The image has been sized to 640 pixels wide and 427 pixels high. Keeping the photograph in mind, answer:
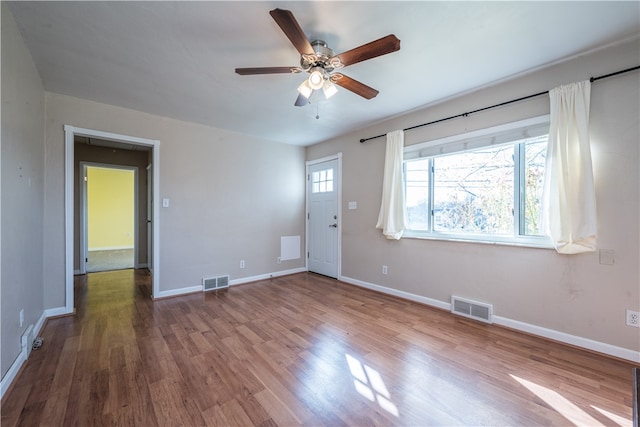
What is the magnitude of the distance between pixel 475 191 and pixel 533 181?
52 centimetres

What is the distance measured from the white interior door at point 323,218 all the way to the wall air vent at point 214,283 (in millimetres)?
1647

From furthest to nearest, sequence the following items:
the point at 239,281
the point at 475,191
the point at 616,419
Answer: the point at 239,281 < the point at 475,191 < the point at 616,419

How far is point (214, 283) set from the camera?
3957 mm

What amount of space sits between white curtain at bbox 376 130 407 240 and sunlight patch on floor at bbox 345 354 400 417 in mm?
1872

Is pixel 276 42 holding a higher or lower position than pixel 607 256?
higher

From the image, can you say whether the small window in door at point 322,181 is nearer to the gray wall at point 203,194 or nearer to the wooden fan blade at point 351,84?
the gray wall at point 203,194

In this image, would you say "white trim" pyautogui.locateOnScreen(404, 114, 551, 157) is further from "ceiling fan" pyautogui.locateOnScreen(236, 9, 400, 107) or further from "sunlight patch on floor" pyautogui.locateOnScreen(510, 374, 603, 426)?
"sunlight patch on floor" pyautogui.locateOnScreen(510, 374, 603, 426)

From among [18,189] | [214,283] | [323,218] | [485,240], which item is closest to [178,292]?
[214,283]

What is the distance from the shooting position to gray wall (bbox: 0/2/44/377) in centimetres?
170

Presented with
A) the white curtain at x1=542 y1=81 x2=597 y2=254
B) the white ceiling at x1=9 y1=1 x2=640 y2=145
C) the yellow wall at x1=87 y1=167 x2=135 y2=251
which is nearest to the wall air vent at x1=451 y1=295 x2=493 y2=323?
the white curtain at x1=542 y1=81 x2=597 y2=254

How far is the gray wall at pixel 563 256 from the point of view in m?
2.04

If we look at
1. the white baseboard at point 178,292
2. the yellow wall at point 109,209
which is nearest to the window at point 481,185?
the white baseboard at point 178,292

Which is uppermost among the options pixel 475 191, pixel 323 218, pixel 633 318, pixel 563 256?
pixel 475 191

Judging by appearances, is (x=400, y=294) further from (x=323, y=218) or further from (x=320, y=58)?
(x=320, y=58)
